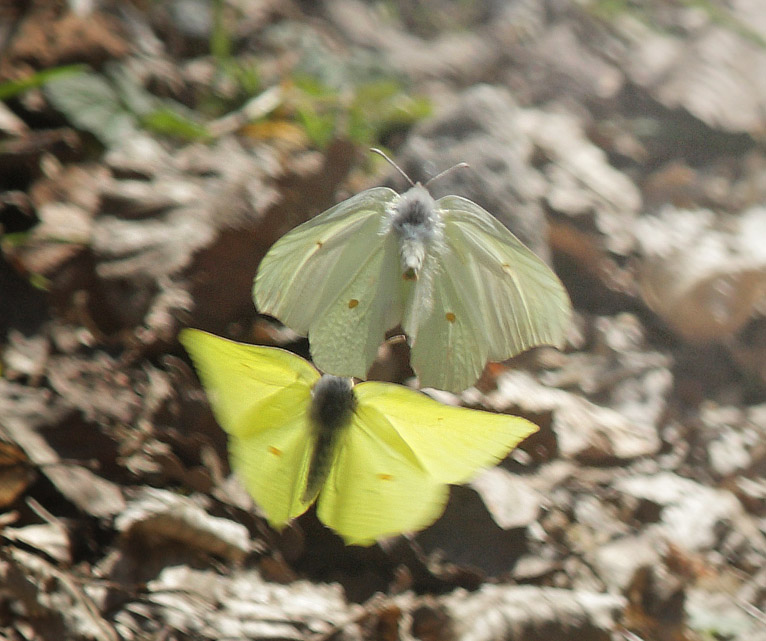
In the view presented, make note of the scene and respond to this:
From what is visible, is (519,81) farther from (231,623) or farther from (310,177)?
(231,623)

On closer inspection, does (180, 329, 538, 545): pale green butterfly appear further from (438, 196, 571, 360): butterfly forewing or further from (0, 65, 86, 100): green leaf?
(0, 65, 86, 100): green leaf

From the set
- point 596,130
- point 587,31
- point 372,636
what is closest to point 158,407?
point 372,636

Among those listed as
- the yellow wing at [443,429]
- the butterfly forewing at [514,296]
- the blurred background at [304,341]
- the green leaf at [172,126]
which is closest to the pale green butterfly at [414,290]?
the butterfly forewing at [514,296]

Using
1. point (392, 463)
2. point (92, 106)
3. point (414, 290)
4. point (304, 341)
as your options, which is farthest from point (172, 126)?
point (392, 463)

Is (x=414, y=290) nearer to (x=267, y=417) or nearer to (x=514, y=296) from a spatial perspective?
(x=514, y=296)

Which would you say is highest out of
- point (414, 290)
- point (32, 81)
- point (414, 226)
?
point (32, 81)

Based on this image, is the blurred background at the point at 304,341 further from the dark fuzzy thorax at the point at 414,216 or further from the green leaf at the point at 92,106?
the dark fuzzy thorax at the point at 414,216
